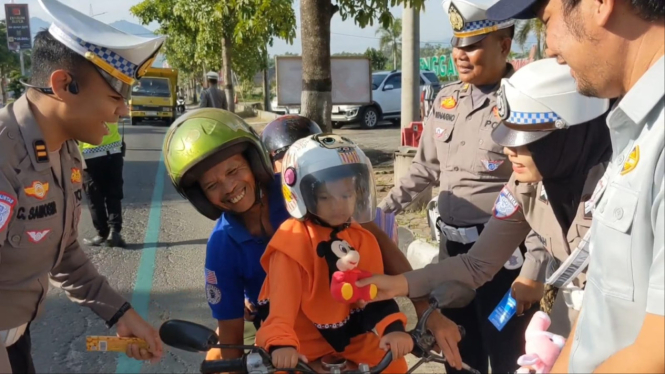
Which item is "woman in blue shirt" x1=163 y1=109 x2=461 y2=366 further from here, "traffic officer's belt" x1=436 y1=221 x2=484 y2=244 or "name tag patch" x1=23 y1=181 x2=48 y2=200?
"traffic officer's belt" x1=436 y1=221 x2=484 y2=244

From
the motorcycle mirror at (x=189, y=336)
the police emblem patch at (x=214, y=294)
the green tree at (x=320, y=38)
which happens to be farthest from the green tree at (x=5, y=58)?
the motorcycle mirror at (x=189, y=336)

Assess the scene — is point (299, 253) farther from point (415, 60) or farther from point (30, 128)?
point (415, 60)

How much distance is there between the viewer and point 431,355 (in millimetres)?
2121

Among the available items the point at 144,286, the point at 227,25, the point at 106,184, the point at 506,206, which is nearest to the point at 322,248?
the point at 506,206

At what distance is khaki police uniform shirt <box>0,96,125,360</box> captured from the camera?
86.7 inches

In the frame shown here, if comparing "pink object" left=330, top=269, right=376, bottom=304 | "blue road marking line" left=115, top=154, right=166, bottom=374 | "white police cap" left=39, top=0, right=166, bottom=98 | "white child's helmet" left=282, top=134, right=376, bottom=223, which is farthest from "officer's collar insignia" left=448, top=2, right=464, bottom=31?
"blue road marking line" left=115, top=154, right=166, bottom=374

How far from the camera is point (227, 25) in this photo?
21.8 meters

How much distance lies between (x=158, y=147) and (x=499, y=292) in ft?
54.4

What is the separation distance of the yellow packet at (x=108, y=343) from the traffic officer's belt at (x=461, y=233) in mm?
1799

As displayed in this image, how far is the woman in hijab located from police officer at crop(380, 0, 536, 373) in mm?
579

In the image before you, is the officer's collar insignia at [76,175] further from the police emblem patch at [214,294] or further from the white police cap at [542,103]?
the white police cap at [542,103]

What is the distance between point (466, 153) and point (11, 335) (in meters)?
2.37

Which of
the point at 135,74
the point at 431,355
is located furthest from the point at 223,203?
the point at 431,355

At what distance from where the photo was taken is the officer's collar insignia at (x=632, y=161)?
1158 mm
